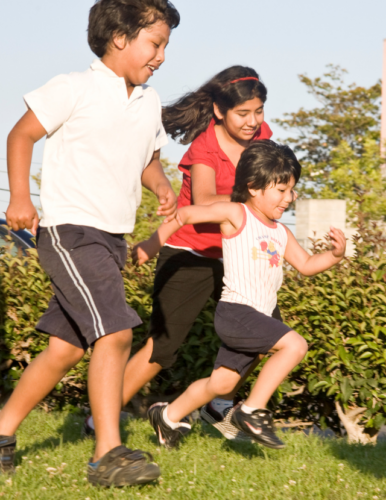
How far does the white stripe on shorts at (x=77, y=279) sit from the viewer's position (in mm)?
2830

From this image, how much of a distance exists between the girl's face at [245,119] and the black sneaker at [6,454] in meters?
2.05

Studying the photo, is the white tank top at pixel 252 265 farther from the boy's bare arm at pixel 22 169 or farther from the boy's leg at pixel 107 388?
the boy's bare arm at pixel 22 169

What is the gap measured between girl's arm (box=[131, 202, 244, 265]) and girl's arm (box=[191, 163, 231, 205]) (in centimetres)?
15

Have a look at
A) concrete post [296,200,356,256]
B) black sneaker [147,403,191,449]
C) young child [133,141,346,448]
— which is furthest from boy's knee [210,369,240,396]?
concrete post [296,200,356,256]

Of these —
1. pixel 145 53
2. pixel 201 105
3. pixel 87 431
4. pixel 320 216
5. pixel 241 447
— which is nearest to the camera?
pixel 145 53

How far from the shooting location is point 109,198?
3006 millimetres

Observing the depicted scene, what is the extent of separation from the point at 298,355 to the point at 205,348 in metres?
1.29

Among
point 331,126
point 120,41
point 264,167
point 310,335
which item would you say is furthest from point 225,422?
point 331,126

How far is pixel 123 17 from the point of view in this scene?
3.07m

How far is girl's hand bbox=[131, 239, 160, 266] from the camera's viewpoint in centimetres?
324

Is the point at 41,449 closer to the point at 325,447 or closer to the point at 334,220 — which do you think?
the point at 325,447

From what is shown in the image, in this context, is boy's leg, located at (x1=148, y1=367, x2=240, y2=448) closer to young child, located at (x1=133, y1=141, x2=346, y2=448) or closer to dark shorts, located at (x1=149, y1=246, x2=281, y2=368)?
young child, located at (x1=133, y1=141, x2=346, y2=448)

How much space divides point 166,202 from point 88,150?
43 centimetres

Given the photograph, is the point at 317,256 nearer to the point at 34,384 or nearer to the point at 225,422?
the point at 225,422
